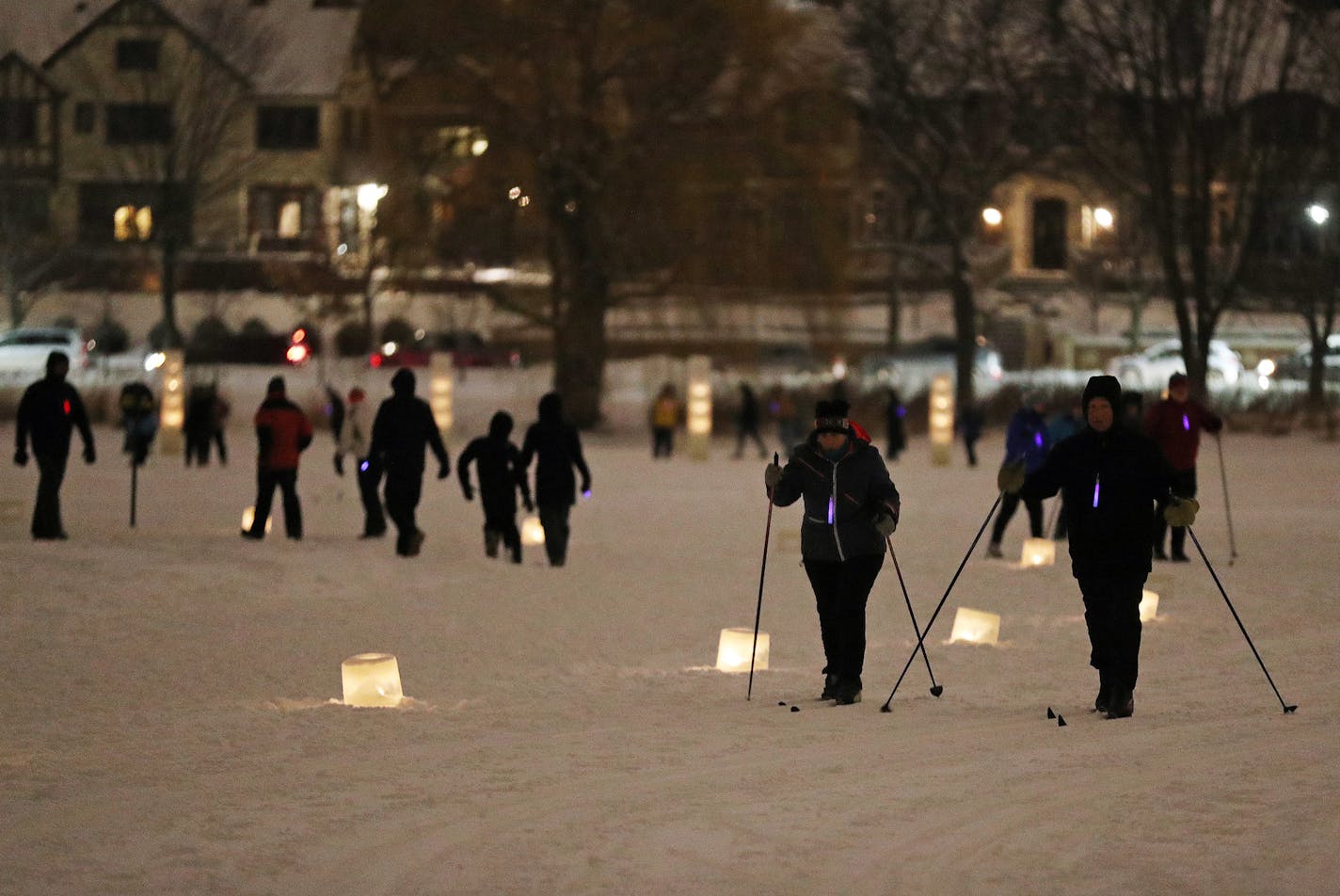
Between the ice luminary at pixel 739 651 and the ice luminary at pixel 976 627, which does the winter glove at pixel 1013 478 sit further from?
the ice luminary at pixel 976 627

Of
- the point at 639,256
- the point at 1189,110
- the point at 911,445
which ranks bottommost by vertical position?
the point at 911,445

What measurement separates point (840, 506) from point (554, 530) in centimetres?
760

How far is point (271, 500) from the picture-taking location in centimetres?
1902

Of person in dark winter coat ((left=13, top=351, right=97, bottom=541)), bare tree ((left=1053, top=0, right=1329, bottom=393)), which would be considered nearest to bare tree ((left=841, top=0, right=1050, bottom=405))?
bare tree ((left=1053, top=0, right=1329, bottom=393))

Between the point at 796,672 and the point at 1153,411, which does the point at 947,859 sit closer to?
the point at 796,672

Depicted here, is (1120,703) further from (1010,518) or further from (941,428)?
(941,428)

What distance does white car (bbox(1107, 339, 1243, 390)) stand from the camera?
52906 millimetres

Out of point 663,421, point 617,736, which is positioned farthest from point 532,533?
point 663,421

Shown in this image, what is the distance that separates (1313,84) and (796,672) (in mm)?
32804

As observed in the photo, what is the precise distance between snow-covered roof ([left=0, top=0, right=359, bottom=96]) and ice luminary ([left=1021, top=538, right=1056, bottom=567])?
51225 mm

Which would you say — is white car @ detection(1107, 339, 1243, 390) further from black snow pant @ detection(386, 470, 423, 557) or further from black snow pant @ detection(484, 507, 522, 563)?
black snow pant @ detection(386, 470, 423, 557)

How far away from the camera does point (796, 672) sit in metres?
11.6

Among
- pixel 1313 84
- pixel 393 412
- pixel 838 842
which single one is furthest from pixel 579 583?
pixel 1313 84

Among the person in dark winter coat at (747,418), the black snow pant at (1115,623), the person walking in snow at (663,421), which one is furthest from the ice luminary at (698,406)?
the black snow pant at (1115,623)
